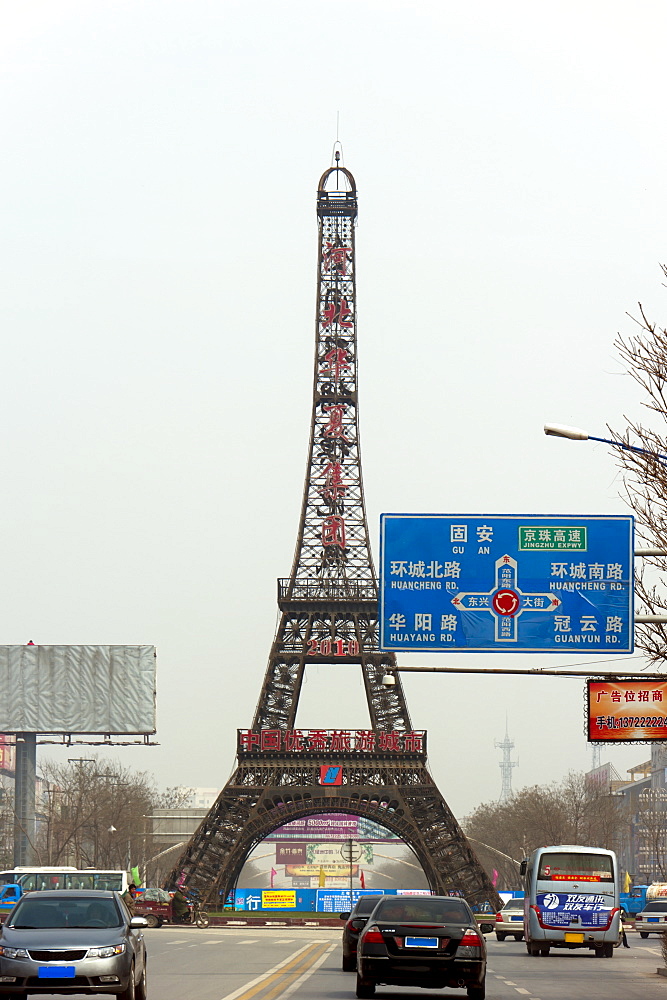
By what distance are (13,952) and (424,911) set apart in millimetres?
5830

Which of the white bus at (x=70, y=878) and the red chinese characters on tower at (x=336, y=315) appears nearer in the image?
the white bus at (x=70, y=878)

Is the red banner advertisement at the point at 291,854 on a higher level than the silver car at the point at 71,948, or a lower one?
lower

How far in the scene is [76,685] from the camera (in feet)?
250

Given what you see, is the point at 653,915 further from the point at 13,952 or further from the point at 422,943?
the point at 13,952

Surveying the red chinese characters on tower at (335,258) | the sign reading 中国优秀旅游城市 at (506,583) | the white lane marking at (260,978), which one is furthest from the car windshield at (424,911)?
the red chinese characters on tower at (335,258)

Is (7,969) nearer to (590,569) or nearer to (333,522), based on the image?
(590,569)

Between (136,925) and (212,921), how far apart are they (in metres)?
53.2

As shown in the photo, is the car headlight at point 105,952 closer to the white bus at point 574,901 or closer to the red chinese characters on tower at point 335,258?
the white bus at point 574,901

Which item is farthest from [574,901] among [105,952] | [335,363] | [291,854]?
[291,854]

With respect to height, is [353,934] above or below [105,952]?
below

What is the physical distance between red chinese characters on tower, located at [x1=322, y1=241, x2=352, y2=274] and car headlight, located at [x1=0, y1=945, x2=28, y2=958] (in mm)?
60279

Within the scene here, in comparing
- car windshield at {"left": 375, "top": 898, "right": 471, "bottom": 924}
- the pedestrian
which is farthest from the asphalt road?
car windshield at {"left": 375, "top": 898, "right": 471, "bottom": 924}

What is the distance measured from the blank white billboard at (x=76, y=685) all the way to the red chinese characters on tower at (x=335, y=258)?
20.9 m

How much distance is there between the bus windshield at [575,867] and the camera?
38.2 metres
